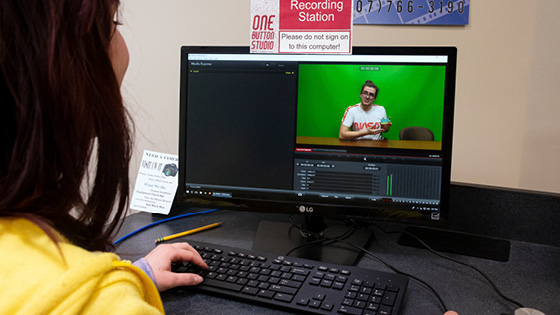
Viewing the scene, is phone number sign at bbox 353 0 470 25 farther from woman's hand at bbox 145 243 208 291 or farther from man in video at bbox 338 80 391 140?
woman's hand at bbox 145 243 208 291

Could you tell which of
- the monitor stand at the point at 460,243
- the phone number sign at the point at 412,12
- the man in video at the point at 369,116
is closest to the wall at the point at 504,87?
the phone number sign at the point at 412,12

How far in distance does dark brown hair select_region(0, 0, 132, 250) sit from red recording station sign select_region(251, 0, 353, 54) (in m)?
0.45

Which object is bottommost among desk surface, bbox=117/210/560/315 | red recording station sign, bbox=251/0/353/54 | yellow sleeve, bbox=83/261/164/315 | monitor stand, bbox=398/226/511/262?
desk surface, bbox=117/210/560/315

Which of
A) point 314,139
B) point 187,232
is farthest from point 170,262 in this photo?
point 314,139

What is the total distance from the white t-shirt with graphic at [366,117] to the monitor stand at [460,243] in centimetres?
27

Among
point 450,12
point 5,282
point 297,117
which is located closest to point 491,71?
point 450,12

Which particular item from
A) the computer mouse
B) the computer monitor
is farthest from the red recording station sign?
the computer mouse

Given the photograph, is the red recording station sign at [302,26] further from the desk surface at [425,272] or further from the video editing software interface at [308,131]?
the desk surface at [425,272]

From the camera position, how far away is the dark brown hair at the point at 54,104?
435 mm

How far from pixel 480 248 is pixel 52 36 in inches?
34.7

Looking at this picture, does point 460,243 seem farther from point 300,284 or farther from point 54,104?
point 54,104

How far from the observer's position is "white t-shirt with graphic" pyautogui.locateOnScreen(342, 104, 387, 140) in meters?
0.91

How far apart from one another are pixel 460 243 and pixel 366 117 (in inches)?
13.8

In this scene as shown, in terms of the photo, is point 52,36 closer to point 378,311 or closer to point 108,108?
point 108,108
